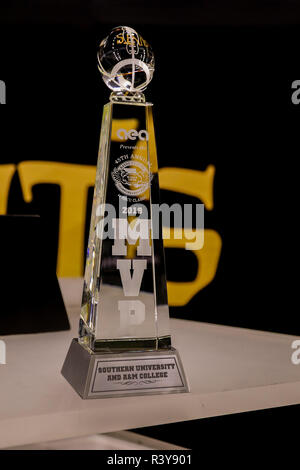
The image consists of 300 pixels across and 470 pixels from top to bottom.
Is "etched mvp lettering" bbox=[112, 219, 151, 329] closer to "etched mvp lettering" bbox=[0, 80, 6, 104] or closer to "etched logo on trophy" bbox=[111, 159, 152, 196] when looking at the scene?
"etched logo on trophy" bbox=[111, 159, 152, 196]

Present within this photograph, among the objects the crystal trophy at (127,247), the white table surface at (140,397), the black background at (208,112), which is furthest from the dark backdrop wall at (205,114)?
the crystal trophy at (127,247)

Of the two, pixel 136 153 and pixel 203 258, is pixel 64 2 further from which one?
pixel 136 153

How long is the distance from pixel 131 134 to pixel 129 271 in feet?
0.80

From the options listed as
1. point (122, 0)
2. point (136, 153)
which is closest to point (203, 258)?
point (122, 0)

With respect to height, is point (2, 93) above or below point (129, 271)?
above

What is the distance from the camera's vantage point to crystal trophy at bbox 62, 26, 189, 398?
84 centimetres

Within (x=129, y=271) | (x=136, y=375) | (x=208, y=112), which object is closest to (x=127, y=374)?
(x=136, y=375)

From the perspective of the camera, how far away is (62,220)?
351 centimetres

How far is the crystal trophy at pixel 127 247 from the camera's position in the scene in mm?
838

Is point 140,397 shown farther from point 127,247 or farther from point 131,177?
point 131,177

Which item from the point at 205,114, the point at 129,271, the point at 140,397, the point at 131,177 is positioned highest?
the point at 205,114

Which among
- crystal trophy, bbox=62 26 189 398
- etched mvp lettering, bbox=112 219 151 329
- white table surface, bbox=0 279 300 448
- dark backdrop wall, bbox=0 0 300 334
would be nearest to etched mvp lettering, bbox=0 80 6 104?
dark backdrop wall, bbox=0 0 300 334

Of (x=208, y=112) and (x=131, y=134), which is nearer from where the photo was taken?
(x=131, y=134)

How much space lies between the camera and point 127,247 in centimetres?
87
